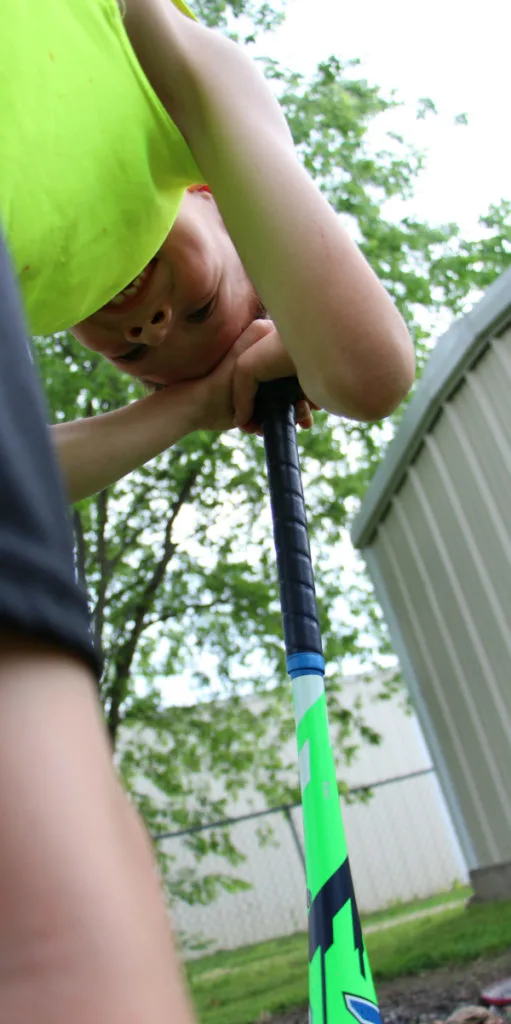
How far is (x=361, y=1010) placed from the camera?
966mm

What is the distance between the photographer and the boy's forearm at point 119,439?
60.0 inches

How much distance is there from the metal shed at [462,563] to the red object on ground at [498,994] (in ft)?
4.20

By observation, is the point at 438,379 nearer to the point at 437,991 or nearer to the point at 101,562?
the point at 437,991

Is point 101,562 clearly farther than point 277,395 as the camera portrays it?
Yes

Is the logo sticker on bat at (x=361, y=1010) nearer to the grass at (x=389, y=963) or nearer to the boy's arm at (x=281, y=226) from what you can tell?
the boy's arm at (x=281, y=226)

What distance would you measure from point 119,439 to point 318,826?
0.70m

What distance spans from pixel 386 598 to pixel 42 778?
17.8 feet

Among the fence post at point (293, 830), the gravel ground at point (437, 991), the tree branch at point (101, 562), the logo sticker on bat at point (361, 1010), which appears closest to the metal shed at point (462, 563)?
the gravel ground at point (437, 991)

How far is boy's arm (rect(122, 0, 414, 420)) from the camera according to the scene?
3.00 feet

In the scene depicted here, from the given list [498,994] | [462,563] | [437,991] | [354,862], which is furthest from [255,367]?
→ [354,862]

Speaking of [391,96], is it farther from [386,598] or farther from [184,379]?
[184,379]

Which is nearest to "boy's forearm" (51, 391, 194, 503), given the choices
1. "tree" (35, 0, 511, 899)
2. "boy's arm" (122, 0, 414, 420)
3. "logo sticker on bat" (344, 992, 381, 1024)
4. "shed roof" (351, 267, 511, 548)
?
"boy's arm" (122, 0, 414, 420)

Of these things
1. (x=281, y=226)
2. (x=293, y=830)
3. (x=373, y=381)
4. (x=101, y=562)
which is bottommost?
(x=373, y=381)

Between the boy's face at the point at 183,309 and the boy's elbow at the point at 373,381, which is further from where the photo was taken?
the boy's face at the point at 183,309
